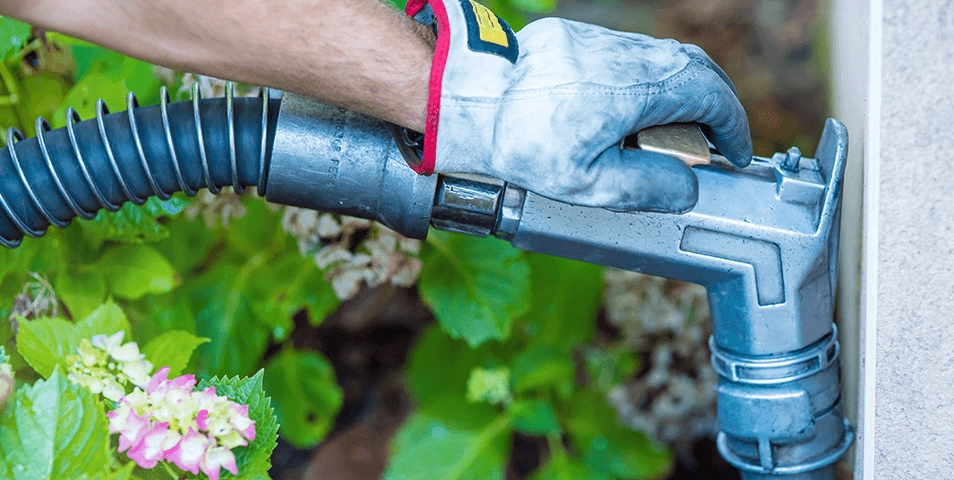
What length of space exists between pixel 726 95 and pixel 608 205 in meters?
0.17

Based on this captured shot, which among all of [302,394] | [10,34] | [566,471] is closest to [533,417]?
[566,471]

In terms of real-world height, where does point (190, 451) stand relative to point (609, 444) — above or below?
above

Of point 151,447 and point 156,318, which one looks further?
point 156,318

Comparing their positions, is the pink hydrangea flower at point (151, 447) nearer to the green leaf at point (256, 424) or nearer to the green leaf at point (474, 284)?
the green leaf at point (256, 424)

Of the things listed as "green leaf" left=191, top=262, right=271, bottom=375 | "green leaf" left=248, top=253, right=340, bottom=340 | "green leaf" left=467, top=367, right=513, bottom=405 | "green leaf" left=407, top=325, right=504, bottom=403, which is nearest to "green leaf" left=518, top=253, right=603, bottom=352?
"green leaf" left=407, top=325, right=504, bottom=403

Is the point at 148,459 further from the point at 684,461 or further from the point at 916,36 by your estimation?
the point at 684,461

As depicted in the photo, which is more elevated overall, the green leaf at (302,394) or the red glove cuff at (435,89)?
the red glove cuff at (435,89)

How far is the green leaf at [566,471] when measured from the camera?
1.31 metres

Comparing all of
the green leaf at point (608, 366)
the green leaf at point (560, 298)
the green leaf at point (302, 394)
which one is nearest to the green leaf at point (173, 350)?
the green leaf at point (302, 394)

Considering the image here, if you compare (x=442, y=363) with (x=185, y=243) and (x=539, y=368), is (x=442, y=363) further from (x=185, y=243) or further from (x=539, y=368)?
(x=185, y=243)

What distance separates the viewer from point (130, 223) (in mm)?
1014

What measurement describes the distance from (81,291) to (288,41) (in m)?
0.58

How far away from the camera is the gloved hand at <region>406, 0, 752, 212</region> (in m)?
0.68

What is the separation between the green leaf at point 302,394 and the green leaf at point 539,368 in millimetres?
361
